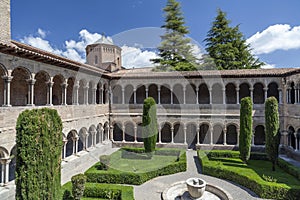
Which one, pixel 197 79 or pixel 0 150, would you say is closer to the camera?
pixel 0 150

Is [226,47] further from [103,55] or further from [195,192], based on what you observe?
[195,192]

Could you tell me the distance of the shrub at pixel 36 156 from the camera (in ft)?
20.2

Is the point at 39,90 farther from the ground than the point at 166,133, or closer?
farther from the ground

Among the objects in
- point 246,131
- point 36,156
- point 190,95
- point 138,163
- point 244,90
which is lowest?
point 138,163

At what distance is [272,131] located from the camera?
42.2 feet

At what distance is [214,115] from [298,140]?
6706 millimetres

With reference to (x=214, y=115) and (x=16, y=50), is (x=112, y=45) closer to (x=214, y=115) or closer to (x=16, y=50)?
(x=214, y=115)

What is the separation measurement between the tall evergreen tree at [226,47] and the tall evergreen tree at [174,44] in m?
3.70

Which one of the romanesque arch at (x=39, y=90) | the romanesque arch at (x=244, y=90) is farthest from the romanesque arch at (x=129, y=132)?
the romanesque arch at (x=244, y=90)

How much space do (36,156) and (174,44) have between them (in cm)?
2750

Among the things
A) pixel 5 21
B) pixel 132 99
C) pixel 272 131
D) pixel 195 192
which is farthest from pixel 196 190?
pixel 5 21

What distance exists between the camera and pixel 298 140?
16.2m

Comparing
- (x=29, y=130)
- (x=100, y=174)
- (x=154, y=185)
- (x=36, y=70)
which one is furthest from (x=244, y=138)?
(x=36, y=70)

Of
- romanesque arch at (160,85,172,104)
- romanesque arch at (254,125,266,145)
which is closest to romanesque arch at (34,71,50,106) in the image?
romanesque arch at (160,85,172,104)
